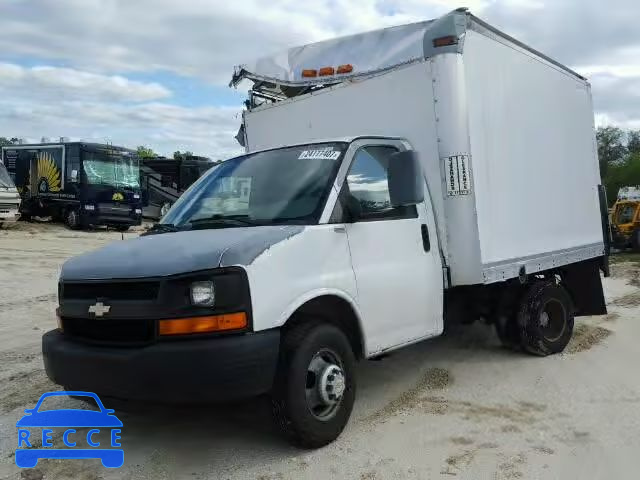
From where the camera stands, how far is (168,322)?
3473 millimetres

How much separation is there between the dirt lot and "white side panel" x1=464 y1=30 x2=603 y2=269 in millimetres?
1103

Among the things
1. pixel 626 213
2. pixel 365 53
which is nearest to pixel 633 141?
pixel 626 213

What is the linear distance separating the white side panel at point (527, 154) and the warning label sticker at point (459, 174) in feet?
0.38

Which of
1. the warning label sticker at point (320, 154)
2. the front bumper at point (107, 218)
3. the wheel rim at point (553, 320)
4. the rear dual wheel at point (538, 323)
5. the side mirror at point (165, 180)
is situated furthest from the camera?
the side mirror at point (165, 180)

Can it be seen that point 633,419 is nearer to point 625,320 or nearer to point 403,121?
point 403,121

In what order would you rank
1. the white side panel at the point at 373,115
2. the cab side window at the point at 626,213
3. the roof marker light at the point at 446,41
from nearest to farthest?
the roof marker light at the point at 446,41
the white side panel at the point at 373,115
the cab side window at the point at 626,213

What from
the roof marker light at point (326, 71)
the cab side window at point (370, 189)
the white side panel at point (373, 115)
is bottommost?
the cab side window at point (370, 189)

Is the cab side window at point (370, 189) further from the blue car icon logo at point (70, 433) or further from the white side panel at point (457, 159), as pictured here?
the blue car icon logo at point (70, 433)

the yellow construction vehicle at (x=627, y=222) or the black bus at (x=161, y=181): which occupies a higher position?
the black bus at (x=161, y=181)

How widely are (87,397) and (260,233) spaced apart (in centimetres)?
148

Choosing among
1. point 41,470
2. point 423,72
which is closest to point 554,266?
point 423,72

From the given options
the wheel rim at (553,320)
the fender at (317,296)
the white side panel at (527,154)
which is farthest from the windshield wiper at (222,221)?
the wheel rim at (553,320)

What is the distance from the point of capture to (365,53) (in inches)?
241

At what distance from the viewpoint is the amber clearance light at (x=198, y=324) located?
3469 mm
